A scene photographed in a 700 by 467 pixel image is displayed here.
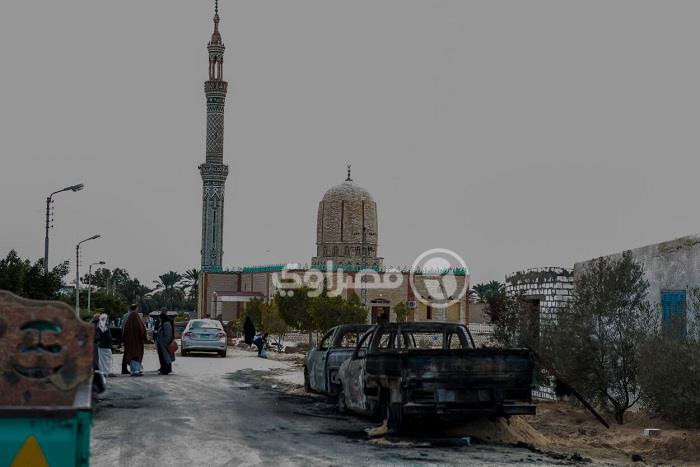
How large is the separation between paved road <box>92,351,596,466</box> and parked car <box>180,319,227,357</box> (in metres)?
12.7

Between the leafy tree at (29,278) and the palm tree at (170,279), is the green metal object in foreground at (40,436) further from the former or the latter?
the palm tree at (170,279)

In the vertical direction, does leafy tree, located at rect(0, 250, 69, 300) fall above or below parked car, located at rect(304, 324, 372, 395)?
above

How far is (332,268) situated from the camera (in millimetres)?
86062

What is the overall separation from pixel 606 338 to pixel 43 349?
37.0ft

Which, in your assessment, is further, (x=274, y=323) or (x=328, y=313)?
Answer: (x=274, y=323)

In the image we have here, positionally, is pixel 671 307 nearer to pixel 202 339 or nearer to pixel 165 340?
pixel 165 340

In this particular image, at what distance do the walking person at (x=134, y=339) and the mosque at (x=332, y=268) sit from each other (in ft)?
188

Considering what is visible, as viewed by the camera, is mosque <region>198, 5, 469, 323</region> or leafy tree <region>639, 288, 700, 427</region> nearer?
leafy tree <region>639, 288, 700, 427</region>

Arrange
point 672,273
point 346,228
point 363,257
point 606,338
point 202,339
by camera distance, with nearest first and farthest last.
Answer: point 606,338 → point 672,273 → point 202,339 → point 363,257 → point 346,228

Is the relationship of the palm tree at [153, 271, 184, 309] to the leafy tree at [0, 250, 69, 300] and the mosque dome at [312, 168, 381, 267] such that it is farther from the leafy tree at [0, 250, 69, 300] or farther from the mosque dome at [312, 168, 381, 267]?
the leafy tree at [0, 250, 69, 300]

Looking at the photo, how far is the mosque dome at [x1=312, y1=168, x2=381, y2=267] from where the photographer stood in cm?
9169

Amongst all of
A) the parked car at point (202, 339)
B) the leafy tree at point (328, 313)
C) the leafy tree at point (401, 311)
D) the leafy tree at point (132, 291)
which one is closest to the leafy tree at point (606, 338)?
the parked car at point (202, 339)

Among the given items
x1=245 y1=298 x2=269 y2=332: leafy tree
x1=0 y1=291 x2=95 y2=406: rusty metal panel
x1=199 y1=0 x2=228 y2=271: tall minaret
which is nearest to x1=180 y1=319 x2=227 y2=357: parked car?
x1=0 y1=291 x2=95 y2=406: rusty metal panel

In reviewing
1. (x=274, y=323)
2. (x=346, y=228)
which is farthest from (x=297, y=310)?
(x=346, y=228)
